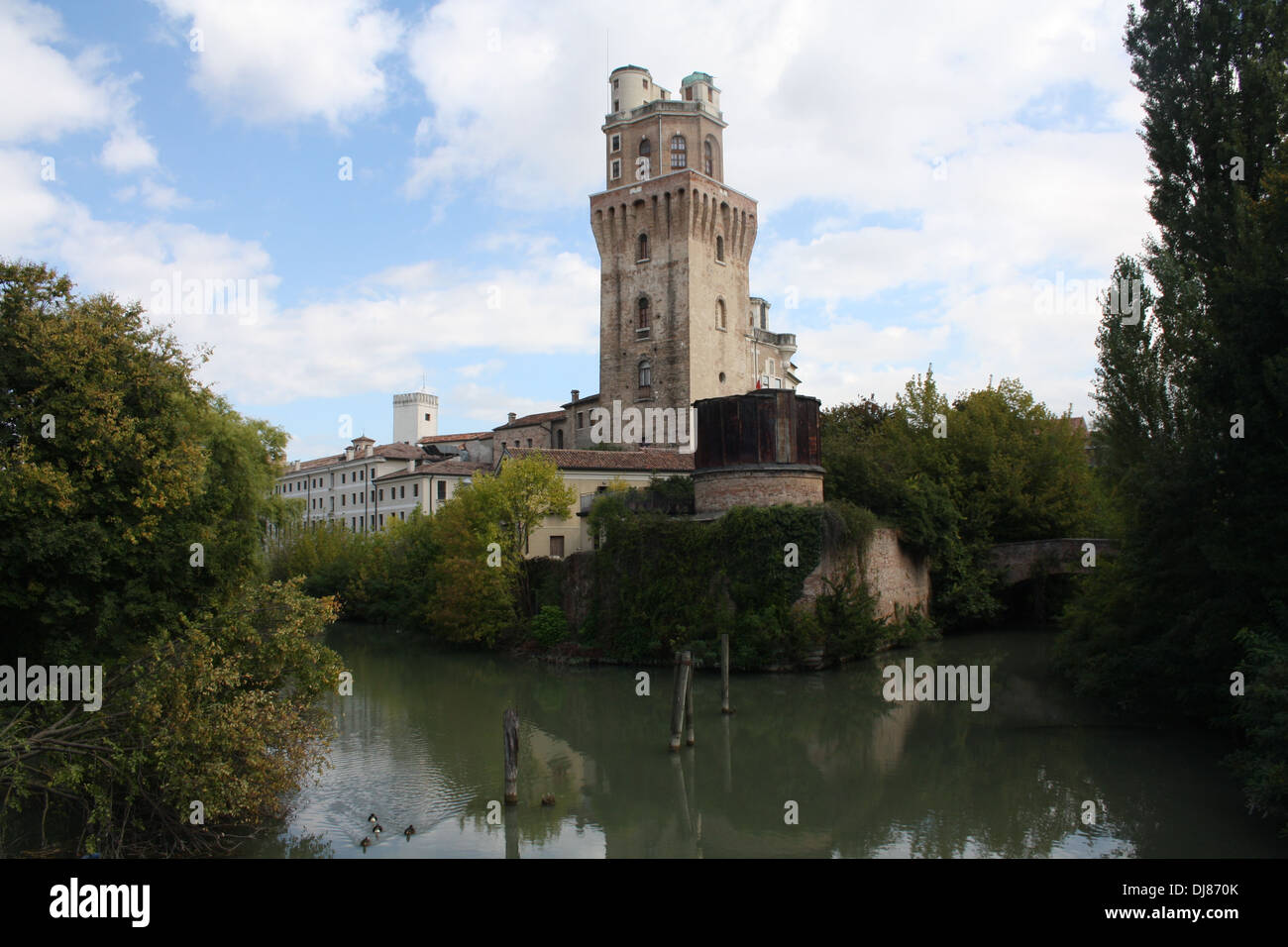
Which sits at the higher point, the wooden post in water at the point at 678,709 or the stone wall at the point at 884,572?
the stone wall at the point at 884,572

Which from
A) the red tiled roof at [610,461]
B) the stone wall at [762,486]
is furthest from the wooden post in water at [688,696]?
the red tiled roof at [610,461]

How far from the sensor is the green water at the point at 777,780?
11.8 meters

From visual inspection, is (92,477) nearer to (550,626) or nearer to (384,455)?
(550,626)

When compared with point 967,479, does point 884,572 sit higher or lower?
lower

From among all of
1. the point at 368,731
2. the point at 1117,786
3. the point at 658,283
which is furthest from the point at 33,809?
the point at 658,283

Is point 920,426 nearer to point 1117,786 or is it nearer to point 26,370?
point 1117,786

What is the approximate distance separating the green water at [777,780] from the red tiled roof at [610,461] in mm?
14865

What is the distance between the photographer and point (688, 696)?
57.1 ft

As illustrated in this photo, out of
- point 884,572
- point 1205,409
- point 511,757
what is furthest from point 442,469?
point 1205,409

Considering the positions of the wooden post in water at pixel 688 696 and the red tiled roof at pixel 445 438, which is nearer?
the wooden post in water at pixel 688 696

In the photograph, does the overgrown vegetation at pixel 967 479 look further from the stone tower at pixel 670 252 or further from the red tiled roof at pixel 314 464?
the red tiled roof at pixel 314 464

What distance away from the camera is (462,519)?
3131cm

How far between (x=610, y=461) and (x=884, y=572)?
567 inches
